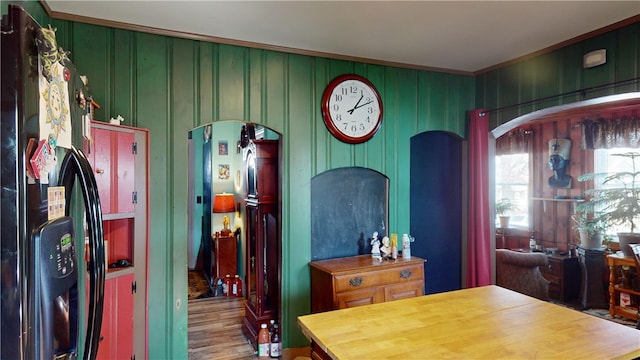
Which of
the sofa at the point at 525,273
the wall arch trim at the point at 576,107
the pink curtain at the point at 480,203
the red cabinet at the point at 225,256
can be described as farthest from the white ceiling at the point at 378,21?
the red cabinet at the point at 225,256

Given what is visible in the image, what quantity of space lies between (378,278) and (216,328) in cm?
191

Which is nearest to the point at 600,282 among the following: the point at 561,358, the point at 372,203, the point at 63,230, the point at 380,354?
the point at 372,203

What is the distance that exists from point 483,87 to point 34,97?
3823 millimetres

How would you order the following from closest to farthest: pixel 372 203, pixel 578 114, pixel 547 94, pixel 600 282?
pixel 547 94
pixel 372 203
pixel 600 282
pixel 578 114

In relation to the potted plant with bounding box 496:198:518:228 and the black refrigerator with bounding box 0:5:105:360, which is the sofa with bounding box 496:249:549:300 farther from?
the black refrigerator with bounding box 0:5:105:360

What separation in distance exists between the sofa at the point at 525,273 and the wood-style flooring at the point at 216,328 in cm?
280

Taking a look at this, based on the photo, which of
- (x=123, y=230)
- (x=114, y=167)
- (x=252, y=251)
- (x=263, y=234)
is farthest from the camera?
(x=252, y=251)

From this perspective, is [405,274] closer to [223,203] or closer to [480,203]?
[480,203]

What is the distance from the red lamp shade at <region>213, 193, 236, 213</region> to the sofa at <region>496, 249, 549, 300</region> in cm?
359

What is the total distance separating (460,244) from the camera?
3953 mm

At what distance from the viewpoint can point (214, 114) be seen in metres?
2.88

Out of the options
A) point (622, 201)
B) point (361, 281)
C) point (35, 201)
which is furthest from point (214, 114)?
point (622, 201)

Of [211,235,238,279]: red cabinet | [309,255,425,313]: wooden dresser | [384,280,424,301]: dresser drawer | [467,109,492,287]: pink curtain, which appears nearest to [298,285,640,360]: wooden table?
[309,255,425,313]: wooden dresser

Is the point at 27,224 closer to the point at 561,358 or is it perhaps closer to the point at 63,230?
the point at 63,230
